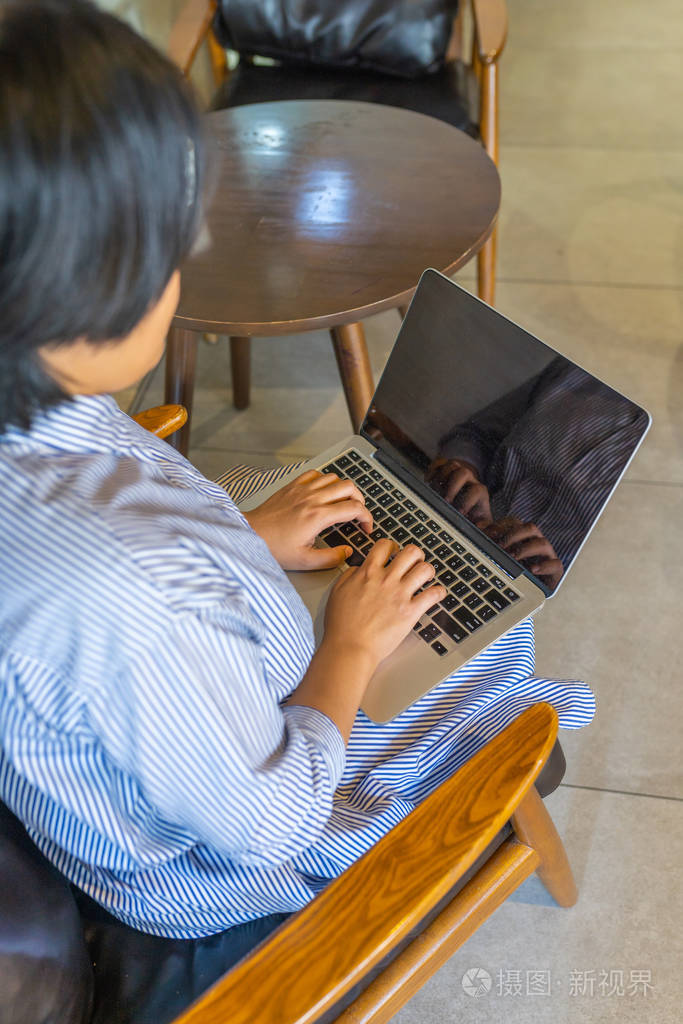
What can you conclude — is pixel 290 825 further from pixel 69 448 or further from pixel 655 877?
pixel 655 877

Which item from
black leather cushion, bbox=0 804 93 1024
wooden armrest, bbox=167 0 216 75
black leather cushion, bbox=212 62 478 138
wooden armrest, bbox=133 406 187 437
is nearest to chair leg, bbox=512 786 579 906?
black leather cushion, bbox=0 804 93 1024

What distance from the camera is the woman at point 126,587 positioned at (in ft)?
1.58

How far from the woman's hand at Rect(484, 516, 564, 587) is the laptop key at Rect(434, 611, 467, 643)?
0.33 ft

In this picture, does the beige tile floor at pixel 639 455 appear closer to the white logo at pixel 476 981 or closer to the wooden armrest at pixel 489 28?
the white logo at pixel 476 981

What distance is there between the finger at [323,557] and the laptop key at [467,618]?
0.14 metres

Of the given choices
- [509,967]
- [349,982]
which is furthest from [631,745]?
[349,982]

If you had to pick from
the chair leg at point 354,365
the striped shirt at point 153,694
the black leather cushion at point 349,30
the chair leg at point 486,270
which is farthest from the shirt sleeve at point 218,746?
the black leather cushion at point 349,30

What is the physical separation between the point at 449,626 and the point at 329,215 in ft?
2.48

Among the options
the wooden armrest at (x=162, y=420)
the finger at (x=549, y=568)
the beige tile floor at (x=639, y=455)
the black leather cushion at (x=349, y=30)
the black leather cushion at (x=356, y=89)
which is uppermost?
the black leather cushion at (x=349, y=30)

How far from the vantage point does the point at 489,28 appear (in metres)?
1.75

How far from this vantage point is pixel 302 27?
1983 millimetres

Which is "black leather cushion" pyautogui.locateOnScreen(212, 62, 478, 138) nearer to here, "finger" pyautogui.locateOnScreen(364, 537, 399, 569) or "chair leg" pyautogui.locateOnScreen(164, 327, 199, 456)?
"chair leg" pyautogui.locateOnScreen(164, 327, 199, 456)

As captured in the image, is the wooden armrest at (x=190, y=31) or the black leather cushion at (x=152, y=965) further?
the wooden armrest at (x=190, y=31)

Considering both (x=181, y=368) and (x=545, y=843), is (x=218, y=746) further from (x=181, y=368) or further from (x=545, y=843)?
(x=181, y=368)
